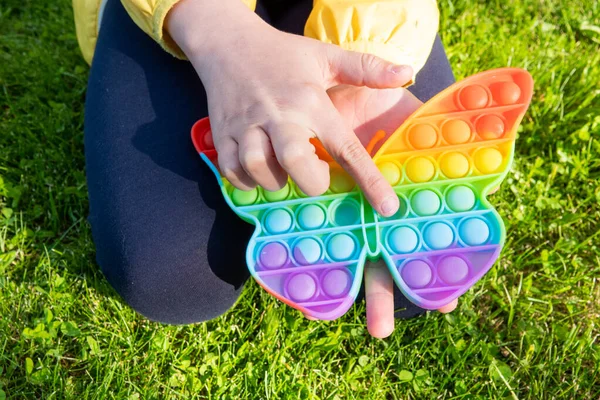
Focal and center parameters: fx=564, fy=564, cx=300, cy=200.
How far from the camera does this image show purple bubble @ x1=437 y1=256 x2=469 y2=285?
1021mm

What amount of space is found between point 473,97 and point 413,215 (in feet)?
0.86

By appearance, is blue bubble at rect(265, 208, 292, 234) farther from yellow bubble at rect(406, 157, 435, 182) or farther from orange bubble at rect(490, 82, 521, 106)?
orange bubble at rect(490, 82, 521, 106)

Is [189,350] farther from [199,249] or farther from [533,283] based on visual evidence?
[533,283]

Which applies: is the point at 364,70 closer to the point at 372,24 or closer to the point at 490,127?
the point at 372,24

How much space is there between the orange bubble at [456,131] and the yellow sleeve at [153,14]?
61 cm

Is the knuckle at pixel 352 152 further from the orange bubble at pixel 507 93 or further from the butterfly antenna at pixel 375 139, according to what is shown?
Result: the orange bubble at pixel 507 93

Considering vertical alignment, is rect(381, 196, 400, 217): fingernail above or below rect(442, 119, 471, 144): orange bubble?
below

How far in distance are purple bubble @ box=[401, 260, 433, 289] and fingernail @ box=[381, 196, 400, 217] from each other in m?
0.10

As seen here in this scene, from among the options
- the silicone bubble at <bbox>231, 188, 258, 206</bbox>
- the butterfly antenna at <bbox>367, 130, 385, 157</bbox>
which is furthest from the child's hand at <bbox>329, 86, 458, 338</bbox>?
the silicone bubble at <bbox>231, 188, 258, 206</bbox>

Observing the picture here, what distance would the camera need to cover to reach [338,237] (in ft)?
3.49

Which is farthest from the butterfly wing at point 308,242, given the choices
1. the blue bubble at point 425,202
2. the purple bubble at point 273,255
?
the blue bubble at point 425,202

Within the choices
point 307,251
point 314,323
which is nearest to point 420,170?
point 307,251

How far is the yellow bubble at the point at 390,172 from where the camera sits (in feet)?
3.56

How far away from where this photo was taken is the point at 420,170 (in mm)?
1090
